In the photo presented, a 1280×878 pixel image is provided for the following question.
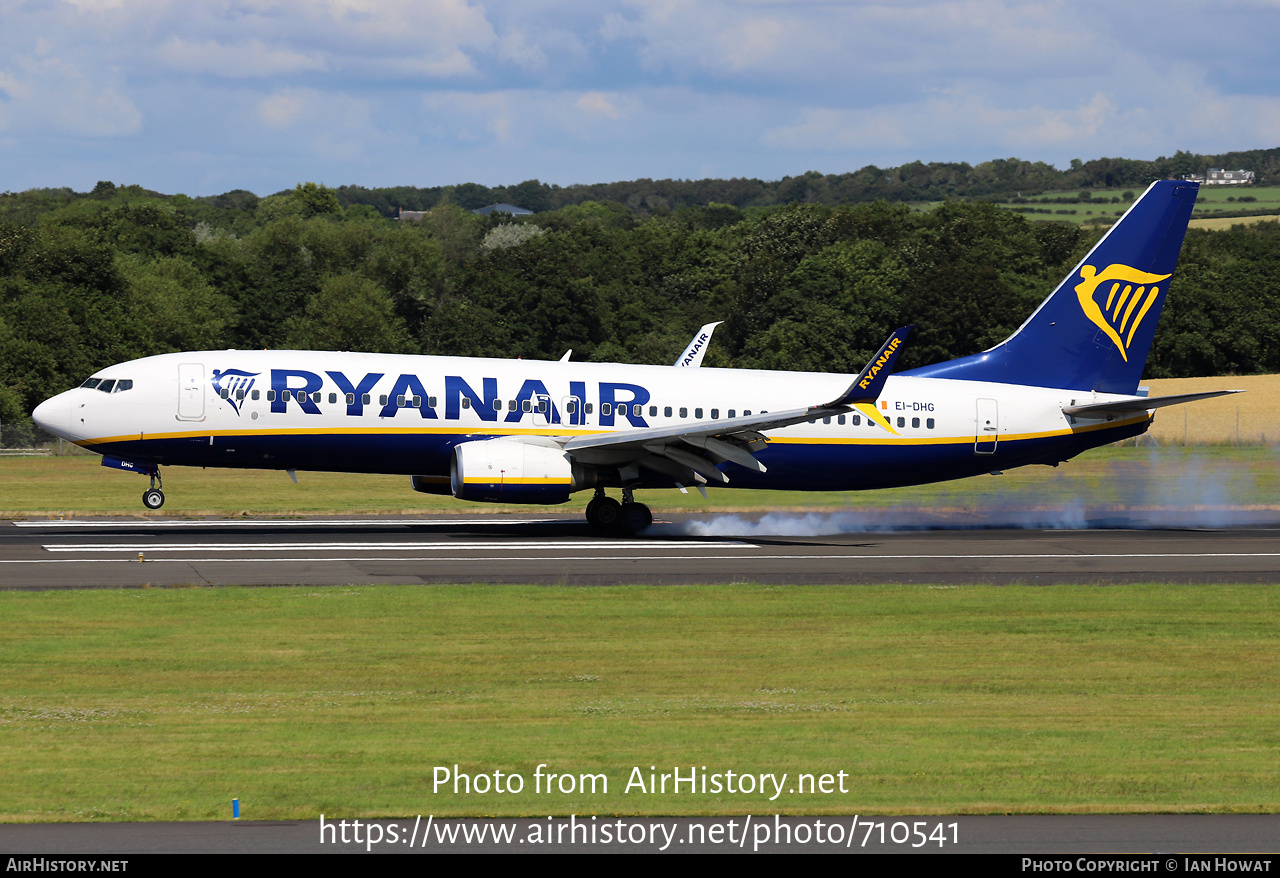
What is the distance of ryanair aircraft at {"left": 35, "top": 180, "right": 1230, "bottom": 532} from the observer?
3378 cm

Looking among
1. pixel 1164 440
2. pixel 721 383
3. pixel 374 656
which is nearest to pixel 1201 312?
pixel 1164 440

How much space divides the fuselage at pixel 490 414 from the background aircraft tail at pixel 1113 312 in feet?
2.20

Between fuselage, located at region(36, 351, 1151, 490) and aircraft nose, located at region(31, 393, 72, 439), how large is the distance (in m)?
0.04

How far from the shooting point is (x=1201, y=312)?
10744cm

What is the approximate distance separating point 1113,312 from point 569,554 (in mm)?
17342

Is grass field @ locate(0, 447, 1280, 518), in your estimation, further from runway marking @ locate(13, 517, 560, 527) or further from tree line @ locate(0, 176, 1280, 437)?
tree line @ locate(0, 176, 1280, 437)

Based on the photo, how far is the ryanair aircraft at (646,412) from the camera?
33.8m

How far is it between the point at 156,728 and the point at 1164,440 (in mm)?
63615

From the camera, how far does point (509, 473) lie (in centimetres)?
3294

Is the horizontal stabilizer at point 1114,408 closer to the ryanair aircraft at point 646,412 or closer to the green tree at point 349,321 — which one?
the ryanair aircraft at point 646,412

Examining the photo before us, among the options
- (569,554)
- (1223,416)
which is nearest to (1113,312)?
(569,554)

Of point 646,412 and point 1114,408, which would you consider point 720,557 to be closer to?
point 646,412

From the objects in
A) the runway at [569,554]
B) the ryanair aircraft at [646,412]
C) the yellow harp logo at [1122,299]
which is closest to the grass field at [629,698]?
the runway at [569,554]

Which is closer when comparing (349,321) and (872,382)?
(872,382)
